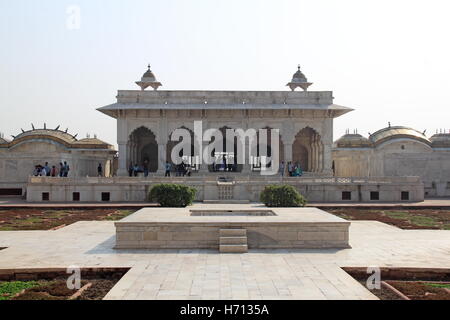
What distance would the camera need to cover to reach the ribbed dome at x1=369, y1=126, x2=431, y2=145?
25047 millimetres

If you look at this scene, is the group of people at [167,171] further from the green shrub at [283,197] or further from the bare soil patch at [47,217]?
the green shrub at [283,197]

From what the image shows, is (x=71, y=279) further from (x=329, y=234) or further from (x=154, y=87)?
(x=154, y=87)

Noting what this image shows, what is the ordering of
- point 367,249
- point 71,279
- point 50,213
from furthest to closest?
point 50,213
point 367,249
point 71,279

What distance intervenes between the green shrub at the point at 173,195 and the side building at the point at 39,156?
890 centimetres

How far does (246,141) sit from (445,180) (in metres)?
10.6

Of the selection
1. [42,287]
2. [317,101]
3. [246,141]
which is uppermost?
[317,101]

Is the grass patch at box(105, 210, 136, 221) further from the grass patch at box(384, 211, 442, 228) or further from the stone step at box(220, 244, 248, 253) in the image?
the grass patch at box(384, 211, 442, 228)

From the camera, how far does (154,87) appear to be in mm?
27844

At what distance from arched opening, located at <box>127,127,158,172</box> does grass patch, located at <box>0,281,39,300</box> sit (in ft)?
66.3

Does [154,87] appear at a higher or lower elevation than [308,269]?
higher

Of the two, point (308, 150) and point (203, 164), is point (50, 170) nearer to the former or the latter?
point (203, 164)

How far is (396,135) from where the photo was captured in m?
25.1
